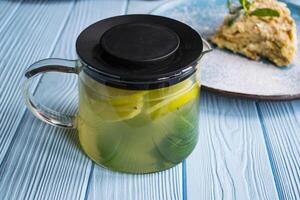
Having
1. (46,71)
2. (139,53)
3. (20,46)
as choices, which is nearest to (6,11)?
(20,46)

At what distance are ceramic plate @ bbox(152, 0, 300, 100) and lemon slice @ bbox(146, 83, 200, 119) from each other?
173mm

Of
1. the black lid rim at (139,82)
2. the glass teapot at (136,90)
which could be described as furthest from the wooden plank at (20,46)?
the black lid rim at (139,82)

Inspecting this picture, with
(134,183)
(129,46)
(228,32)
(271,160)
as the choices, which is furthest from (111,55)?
(228,32)

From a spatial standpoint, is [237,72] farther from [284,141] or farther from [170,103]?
[170,103]

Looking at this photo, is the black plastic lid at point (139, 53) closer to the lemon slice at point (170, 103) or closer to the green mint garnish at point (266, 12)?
the lemon slice at point (170, 103)

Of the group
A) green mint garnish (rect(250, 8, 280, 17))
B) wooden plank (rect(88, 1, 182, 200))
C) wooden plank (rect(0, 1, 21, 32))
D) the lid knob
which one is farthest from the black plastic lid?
wooden plank (rect(0, 1, 21, 32))

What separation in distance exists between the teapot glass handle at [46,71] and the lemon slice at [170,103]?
121mm

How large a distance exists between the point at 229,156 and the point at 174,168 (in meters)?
0.09

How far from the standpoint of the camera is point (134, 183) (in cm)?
60

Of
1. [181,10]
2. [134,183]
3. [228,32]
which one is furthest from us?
[181,10]

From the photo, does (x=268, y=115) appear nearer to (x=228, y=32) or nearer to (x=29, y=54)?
(x=228, y=32)

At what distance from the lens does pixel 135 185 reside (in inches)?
23.4

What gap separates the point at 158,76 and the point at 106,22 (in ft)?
0.53

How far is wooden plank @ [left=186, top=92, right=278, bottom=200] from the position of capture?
596 mm
